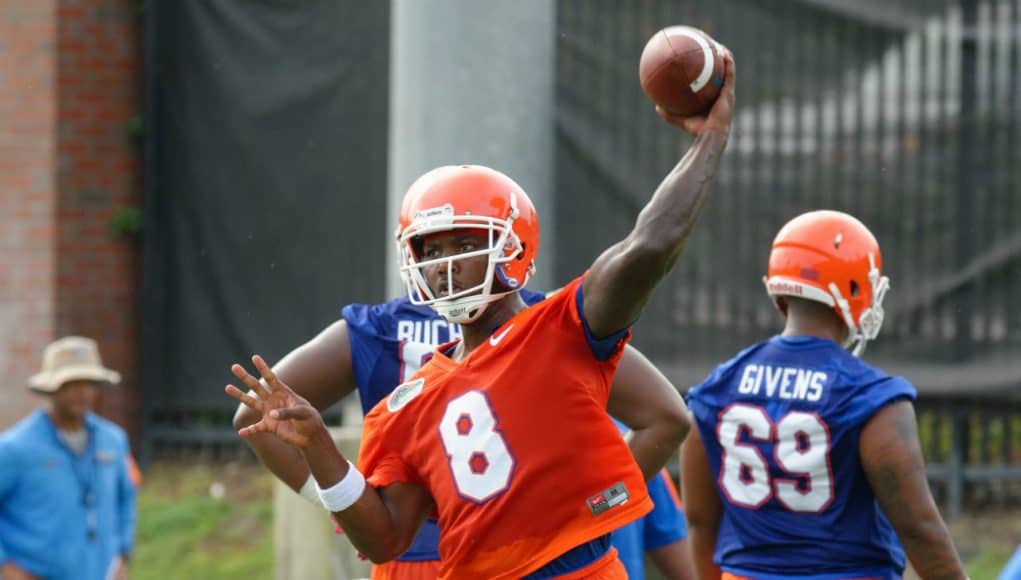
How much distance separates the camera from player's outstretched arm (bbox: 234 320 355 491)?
5.02 metres

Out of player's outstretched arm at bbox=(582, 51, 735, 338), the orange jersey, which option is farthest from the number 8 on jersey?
player's outstretched arm at bbox=(582, 51, 735, 338)

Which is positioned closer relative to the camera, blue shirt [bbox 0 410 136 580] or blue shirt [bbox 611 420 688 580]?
blue shirt [bbox 611 420 688 580]

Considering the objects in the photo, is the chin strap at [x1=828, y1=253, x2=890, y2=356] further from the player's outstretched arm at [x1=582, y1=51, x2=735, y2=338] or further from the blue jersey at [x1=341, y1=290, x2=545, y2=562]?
the player's outstretched arm at [x1=582, y1=51, x2=735, y2=338]

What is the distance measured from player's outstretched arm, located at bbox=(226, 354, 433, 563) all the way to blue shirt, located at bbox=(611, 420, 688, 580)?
1.56 metres

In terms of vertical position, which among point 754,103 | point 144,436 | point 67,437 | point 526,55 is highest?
point 526,55

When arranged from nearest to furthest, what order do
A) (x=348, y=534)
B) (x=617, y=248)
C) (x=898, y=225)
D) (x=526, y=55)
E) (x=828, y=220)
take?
(x=617, y=248) < (x=348, y=534) < (x=828, y=220) < (x=526, y=55) < (x=898, y=225)

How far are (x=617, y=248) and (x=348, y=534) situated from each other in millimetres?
963

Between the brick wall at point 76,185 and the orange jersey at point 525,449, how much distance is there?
7.56 metres

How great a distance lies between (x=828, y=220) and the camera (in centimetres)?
527

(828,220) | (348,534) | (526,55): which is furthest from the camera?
(526,55)

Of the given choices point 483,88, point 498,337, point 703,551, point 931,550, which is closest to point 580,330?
point 498,337

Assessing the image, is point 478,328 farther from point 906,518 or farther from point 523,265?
point 906,518

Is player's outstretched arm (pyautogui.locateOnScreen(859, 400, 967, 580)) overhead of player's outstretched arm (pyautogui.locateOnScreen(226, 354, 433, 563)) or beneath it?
beneath

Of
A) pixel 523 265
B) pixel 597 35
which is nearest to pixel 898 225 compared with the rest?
pixel 597 35
